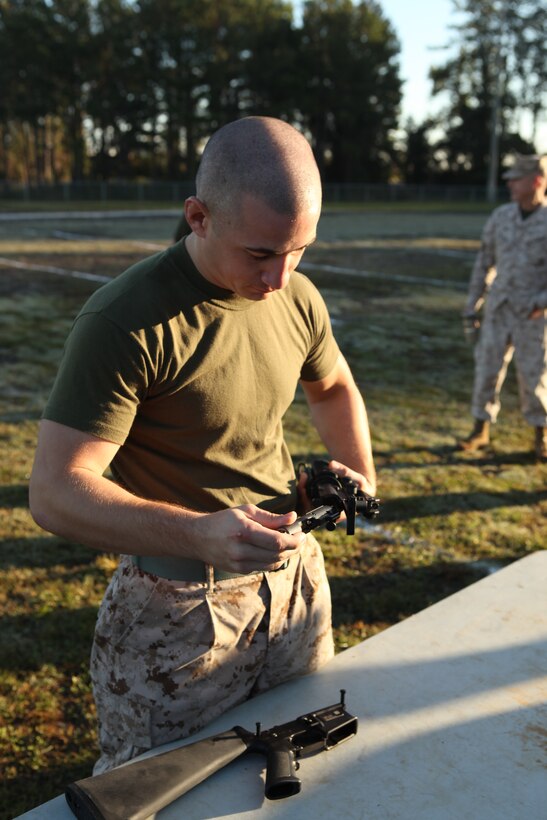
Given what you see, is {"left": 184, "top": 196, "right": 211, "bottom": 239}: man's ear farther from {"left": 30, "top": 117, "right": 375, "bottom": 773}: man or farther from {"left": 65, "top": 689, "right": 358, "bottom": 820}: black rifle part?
{"left": 65, "top": 689, "right": 358, "bottom": 820}: black rifle part

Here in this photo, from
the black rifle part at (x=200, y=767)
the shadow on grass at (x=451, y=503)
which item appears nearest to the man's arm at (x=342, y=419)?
the black rifle part at (x=200, y=767)

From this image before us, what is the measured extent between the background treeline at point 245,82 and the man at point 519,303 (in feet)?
154

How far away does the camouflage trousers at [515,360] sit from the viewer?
19.0 feet

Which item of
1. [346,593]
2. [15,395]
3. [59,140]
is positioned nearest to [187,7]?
[59,140]

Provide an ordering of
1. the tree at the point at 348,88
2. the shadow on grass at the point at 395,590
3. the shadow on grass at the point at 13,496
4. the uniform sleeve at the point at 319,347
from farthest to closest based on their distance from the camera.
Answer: the tree at the point at 348,88
the shadow on grass at the point at 13,496
the shadow on grass at the point at 395,590
the uniform sleeve at the point at 319,347

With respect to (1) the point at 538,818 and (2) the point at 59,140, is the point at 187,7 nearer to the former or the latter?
(2) the point at 59,140

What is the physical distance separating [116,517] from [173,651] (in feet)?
1.54

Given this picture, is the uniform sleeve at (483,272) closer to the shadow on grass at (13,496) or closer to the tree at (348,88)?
the shadow on grass at (13,496)

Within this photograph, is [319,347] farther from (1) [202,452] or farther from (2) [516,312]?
(2) [516,312]

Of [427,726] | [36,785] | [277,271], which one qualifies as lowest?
[36,785]

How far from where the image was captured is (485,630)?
94.0 inches

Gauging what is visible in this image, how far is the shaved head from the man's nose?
104 mm

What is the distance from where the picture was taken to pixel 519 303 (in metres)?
5.79

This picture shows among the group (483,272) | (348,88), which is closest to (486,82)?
(348,88)
